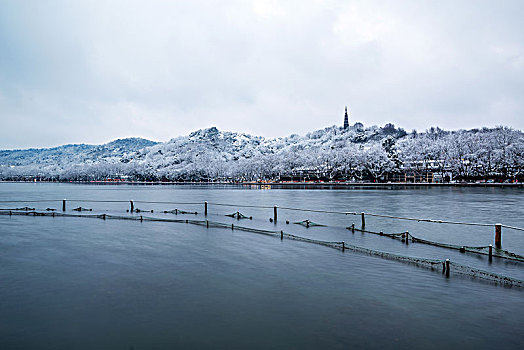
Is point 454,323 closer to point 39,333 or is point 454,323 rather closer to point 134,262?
point 39,333

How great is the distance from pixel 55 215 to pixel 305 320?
2921 centimetres

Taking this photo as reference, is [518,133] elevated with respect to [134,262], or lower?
elevated

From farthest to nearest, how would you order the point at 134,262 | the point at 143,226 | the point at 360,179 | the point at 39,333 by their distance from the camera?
the point at 360,179 < the point at 143,226 < the point at 134,262 < the point at 39,333

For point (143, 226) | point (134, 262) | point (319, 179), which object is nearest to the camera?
point (134, 262)

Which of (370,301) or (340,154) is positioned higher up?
(340,154)

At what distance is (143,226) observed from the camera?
79.5ft

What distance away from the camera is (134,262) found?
13.9m

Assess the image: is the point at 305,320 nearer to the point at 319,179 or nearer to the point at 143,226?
the point at 143,226

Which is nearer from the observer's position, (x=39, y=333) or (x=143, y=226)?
(x=39, y=333)

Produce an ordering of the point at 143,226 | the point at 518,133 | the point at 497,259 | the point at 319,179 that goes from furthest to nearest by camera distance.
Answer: the point at 319,179 → the point at 518,133 → the point at 143,226 → the point at 497,259

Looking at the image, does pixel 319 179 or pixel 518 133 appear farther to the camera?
pixel 319 179

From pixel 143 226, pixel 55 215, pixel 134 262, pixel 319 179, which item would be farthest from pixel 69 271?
pixel 319 179

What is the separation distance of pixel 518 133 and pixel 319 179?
80580 mm

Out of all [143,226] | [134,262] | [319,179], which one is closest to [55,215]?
[143,226]
